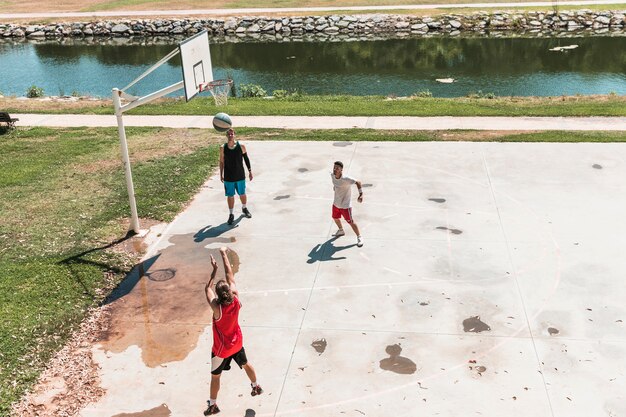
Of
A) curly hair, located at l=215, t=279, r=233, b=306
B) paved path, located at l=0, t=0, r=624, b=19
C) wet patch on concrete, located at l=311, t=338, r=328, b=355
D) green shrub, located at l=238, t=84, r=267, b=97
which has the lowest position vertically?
green shrub, located at l=238, t=84, r=267, b=97

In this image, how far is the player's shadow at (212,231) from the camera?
13102mm

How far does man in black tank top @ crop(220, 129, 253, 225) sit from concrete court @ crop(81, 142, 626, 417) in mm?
614

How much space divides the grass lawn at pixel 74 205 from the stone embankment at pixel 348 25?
25.1 metres

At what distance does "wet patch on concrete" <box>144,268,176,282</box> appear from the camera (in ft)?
38.2

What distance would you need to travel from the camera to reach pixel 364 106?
22766mm

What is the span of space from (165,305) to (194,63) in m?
5.79

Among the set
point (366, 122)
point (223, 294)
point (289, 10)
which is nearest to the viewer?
point (223, 294)

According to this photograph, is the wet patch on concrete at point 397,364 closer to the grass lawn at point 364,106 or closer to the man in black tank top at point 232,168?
the man in black tank top at point 232,168

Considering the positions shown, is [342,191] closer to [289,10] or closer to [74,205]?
[74,205]

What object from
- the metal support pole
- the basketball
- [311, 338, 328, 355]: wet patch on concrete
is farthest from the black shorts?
the basketball

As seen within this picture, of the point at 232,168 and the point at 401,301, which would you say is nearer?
the point at 401,301

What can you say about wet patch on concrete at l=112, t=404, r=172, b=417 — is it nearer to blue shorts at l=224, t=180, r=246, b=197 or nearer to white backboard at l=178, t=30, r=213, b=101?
blue shorts at l=224, t=180, r=246, b=197

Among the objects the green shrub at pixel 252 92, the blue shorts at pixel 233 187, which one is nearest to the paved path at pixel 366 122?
the green shrub at pixel 252 92

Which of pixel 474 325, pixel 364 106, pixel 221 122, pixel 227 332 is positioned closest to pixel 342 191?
pixel 221 122
